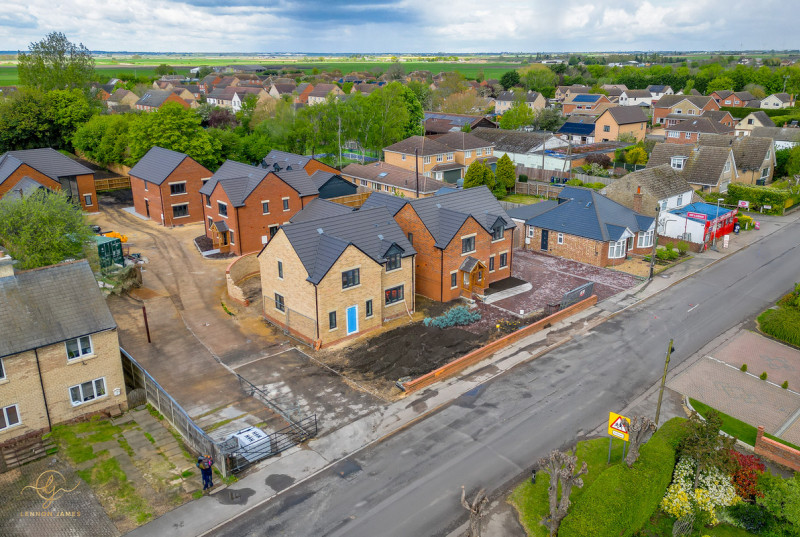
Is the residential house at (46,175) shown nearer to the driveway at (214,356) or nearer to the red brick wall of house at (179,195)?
the red brick wall of house at (179,195)

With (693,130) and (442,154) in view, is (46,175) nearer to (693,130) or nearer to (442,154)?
(442,154)

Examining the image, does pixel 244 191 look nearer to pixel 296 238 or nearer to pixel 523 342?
pixel 296 238

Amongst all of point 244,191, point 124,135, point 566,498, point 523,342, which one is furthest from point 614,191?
point 124,135

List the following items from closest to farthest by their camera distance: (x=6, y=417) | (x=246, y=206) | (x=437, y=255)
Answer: (x=6, y=417) < (x=437, y=255) < (x=246, y=206)

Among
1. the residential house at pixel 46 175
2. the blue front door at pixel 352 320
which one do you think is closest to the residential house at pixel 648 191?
the blue front door at pixel 352 320

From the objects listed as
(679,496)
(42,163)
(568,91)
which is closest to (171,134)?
(42,163)

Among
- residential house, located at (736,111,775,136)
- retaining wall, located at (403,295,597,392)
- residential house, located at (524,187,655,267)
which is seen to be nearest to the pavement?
retaining wall, located at (403,295,597,392)
